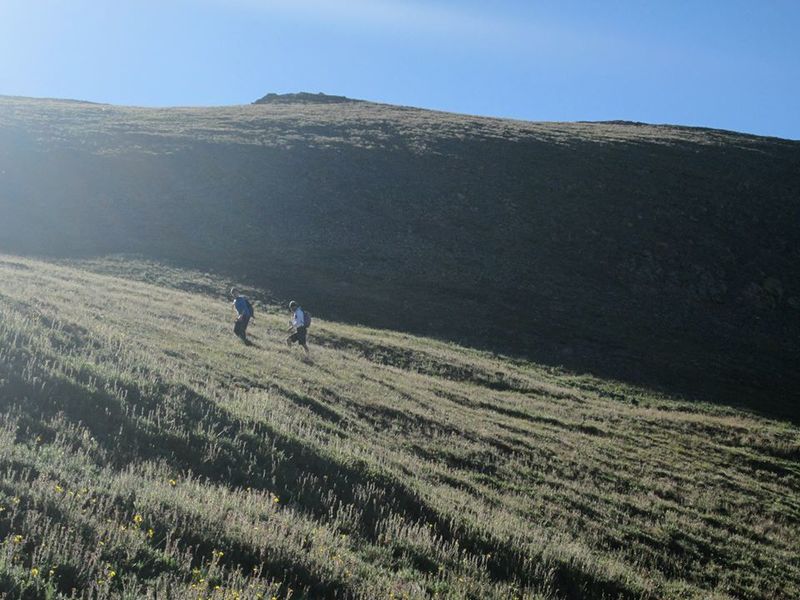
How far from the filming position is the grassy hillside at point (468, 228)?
4119cm

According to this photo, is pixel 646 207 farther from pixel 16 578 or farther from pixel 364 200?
pixel 16 578

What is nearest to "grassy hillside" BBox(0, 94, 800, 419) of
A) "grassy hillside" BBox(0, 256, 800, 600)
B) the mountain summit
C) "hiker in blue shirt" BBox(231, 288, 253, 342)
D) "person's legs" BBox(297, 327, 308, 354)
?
"person's legs" BBox(297, 327, 308, 354)

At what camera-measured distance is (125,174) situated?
2240 inches

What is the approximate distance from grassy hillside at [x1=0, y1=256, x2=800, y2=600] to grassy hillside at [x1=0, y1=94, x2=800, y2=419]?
14778mm

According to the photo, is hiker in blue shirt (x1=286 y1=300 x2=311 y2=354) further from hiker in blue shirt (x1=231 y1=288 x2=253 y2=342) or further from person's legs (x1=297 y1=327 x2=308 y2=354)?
hiker in blue shirt (x1=231 y1=288 x2=253 y2=342)

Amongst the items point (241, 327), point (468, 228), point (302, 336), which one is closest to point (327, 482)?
point (241, 327)

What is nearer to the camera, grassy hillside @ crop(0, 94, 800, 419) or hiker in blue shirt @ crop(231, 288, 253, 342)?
hiker in blue shirt @ crop(231, 288, 253, 342)

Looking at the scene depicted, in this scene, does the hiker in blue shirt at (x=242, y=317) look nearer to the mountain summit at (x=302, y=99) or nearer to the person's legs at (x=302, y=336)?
the person's legs at (x=302, y=336)

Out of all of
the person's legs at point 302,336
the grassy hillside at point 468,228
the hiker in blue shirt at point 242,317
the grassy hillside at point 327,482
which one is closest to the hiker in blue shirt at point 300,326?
the person's legs at point 302,336

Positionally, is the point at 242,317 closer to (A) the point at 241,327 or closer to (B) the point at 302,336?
(A) the point at 241,327

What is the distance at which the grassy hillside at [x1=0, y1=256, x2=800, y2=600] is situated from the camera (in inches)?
240

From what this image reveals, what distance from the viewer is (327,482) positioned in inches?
393

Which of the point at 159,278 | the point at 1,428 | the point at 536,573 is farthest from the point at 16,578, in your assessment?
the point at 159,278

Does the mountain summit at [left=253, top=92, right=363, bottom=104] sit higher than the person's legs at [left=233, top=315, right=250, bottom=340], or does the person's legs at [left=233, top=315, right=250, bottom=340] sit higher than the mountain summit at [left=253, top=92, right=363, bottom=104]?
the mountain summit at [left=253, top=92, right=363, bottom=104]
